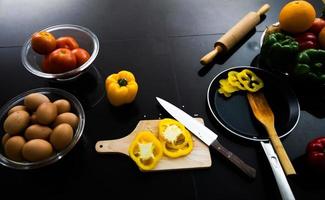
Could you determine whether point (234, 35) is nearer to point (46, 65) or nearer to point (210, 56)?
point (210, 56)

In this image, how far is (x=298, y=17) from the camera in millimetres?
859

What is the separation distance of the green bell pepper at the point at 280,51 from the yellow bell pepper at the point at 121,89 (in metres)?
0.45

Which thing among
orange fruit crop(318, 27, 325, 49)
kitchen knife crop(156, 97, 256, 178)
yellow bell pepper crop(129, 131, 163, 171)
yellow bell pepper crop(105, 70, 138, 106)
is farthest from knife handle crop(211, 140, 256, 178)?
orange fruit crop(318, 27, 325, 49)

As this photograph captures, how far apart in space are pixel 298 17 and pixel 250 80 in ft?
0.79

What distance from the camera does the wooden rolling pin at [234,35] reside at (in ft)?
3.09

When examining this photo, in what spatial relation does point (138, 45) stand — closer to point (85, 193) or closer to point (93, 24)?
point (93, 24)

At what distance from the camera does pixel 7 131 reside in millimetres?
666

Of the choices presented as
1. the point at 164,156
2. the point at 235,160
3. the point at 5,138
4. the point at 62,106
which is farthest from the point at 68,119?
the point at 235,160

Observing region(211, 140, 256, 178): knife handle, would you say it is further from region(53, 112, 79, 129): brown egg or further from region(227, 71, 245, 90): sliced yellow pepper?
region(53, 112, 79, 129): brown egg

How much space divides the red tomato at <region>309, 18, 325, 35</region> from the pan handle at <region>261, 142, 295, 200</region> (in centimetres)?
42

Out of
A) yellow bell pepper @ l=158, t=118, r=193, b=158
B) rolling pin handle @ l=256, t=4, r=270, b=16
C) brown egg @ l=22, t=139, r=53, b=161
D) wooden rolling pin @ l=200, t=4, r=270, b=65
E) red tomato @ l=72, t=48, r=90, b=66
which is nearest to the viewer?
brown egg @ l=22, t=139, r=53, b=161

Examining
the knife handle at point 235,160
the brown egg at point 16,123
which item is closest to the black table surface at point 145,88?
the knife handle at point 235,160

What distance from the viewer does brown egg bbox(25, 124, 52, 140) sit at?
65 cm

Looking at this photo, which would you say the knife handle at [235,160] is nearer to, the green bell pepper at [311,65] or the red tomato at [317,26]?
the green bell pepper at [311,65]
